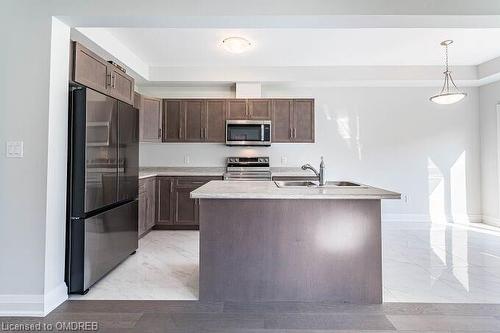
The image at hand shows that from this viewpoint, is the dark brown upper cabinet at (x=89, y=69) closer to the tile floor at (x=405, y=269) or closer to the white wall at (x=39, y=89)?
the white wall at (x=39, y=89)

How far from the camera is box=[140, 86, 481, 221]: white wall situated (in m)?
5.07

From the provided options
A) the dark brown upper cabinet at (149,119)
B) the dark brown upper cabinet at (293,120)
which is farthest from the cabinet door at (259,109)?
the dark brown upper cabinet at (149,119)

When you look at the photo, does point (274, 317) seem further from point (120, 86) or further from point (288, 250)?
point (120, 86)

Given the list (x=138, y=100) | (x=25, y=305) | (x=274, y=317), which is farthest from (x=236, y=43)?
(x=25, y=305)

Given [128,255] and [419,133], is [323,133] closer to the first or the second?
[419,133]

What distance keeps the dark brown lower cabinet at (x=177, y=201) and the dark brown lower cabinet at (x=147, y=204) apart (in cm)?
10

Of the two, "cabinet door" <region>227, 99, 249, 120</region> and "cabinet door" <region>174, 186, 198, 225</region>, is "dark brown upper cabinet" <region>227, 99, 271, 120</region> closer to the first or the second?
"cabinet door" <region>227, 99, 249, 120</region>

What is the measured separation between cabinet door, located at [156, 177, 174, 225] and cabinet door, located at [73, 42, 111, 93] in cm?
200

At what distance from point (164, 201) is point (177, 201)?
203 millimetres

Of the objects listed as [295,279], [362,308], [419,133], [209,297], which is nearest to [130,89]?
[209,297]

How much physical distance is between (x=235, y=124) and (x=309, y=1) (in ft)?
8.63

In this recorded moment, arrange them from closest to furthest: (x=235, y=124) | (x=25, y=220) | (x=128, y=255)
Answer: (x=25, y=220) → (x=128, y=255) → (x=235, y=124)

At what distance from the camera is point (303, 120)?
187 inches

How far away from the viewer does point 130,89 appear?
10.8 feet
